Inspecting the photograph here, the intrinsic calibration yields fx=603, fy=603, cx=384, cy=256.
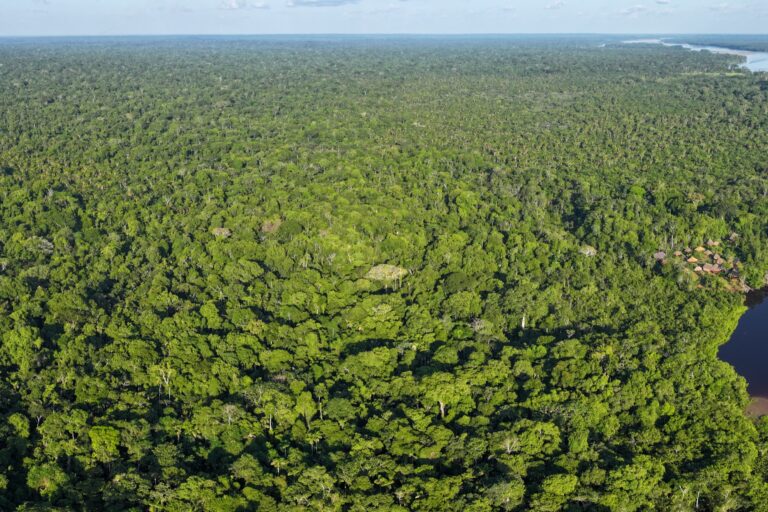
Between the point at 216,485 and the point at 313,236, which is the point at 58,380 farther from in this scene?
the point at 313,236

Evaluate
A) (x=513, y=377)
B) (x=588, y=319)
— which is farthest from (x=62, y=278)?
(x=588, y=319)

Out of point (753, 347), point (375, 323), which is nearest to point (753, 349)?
point (753, 347)

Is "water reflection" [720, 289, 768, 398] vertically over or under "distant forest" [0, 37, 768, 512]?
under

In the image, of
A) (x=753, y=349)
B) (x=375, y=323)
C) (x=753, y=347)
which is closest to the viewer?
(x=375, y=323)

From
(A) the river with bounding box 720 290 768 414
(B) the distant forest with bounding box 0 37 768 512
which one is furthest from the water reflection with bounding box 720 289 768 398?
(B) the distant forest with bounding box 0 37 768 512

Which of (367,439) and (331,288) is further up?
(331,288)

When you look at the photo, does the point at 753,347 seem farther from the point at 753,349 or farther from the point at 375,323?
the point at 375,323

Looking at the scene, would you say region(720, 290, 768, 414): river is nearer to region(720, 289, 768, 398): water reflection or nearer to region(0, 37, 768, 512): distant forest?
region(720, 289, 768, 398): water reflection

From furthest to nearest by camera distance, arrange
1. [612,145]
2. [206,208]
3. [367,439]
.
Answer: [612,145], [206,208], [367,439]
